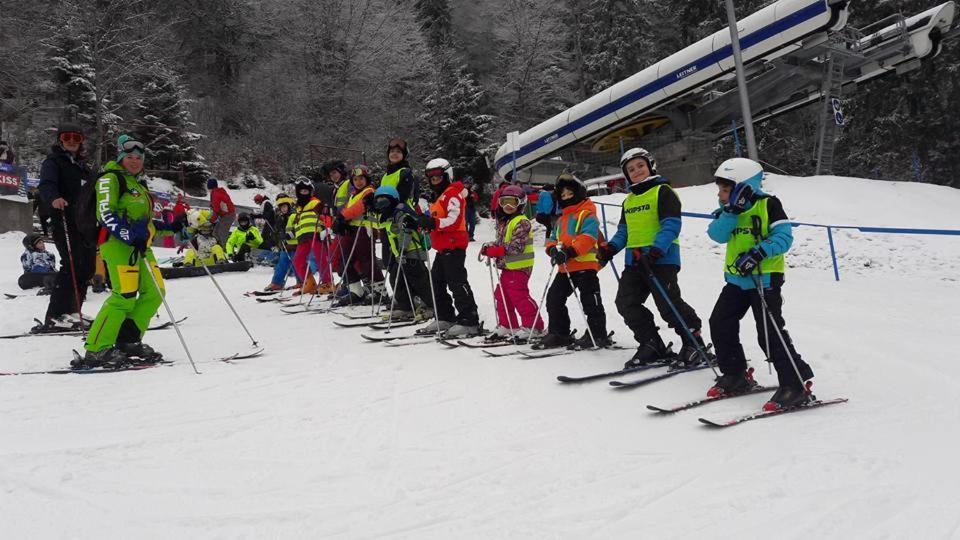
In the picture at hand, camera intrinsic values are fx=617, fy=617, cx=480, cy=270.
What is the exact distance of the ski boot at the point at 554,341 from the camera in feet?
18.9

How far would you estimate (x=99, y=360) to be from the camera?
510cm

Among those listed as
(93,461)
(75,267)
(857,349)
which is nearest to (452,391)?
(93,461)

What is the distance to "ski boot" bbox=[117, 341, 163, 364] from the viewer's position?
212 inches

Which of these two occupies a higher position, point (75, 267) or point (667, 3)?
point (667, 3)

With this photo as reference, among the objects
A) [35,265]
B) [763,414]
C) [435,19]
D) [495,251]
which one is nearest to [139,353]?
[495,251]

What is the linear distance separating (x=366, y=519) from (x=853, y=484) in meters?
2.14

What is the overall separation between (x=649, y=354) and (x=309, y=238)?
642 centimetres

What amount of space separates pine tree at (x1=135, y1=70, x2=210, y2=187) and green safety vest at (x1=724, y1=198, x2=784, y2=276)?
77.2 feet

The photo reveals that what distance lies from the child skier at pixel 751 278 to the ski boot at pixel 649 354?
2.55 feet

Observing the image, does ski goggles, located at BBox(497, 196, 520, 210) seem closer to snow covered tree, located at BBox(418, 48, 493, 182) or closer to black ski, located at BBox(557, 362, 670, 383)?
black ski, located at BBox(557, 362, 670, 383)

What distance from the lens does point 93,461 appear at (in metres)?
3.04

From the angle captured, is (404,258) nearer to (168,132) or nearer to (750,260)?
(750,260)

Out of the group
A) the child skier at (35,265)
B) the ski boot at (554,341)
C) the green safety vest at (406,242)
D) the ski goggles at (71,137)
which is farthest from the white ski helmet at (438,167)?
the child skier at (35,265)

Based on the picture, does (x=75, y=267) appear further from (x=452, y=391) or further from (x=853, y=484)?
(x=853, y=484)
